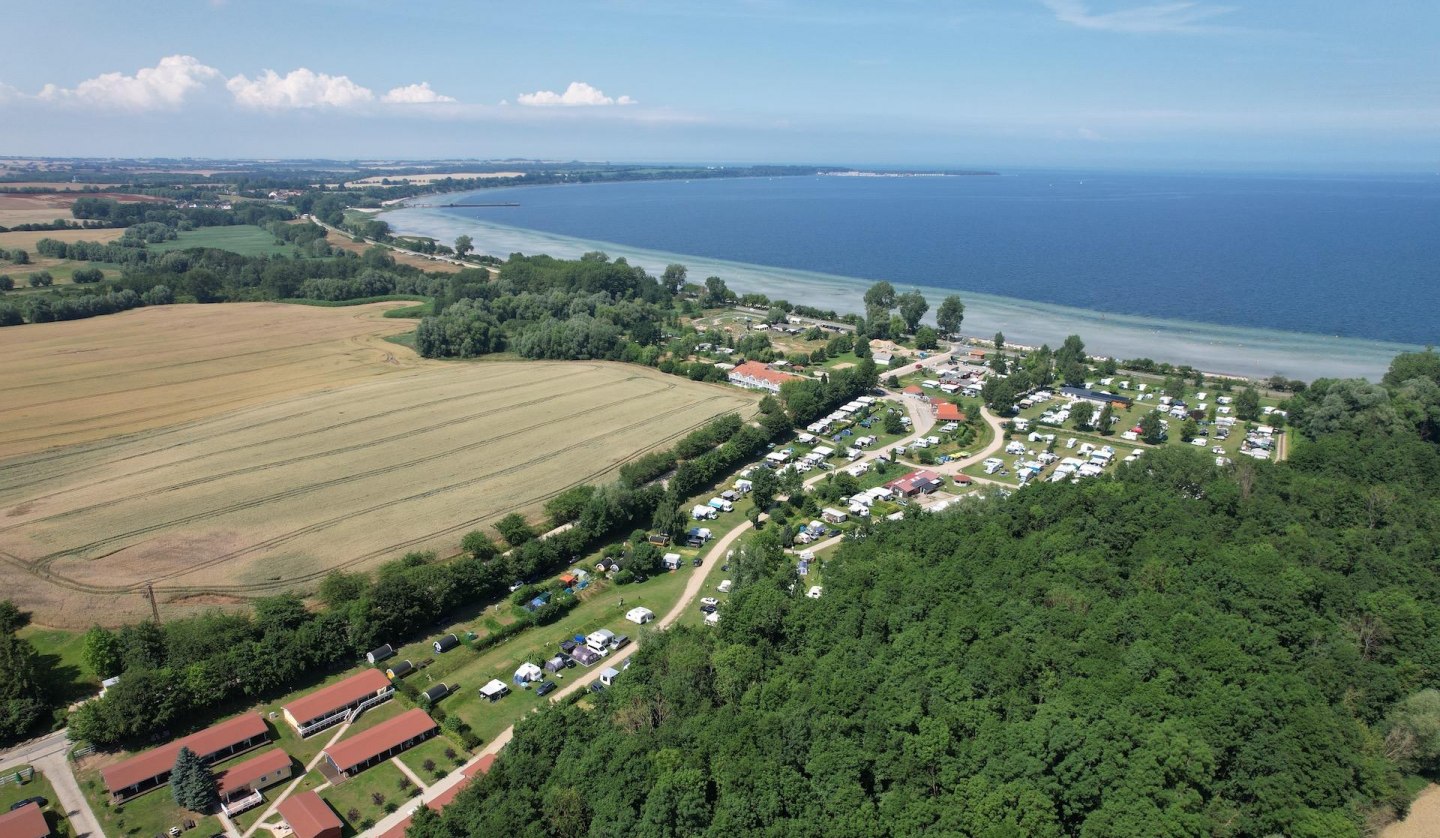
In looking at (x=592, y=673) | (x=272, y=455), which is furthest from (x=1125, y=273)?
(x=272, y=455)

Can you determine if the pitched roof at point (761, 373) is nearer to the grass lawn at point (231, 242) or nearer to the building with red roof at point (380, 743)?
the building with red roof at point (380, 743)

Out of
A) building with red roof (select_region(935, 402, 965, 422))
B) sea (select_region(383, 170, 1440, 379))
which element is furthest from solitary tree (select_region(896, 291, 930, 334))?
building with red roof (select_region(935, 402, 965, 422))

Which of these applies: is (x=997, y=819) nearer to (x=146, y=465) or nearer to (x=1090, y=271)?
(x=146, y=465)

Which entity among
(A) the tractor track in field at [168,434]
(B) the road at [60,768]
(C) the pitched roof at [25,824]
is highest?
(A) the tractor track in field at [168,434]

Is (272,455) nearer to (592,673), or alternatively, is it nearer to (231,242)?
(592,673)

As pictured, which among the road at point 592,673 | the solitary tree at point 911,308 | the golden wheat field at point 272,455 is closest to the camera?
the road at point 592,673

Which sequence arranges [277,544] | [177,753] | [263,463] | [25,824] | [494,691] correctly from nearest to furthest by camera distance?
[25,824] → [177,753] → [494,691] → [277,544] → [263,463]

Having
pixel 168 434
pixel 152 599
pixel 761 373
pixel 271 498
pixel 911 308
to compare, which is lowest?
pixel 152 599

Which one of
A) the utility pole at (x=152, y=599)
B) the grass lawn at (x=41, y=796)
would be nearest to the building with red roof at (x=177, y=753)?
the grass lawn at (x=41, y=796)
